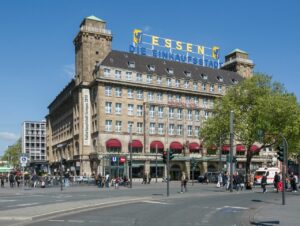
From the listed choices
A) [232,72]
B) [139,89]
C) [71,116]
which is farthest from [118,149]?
[232,72]

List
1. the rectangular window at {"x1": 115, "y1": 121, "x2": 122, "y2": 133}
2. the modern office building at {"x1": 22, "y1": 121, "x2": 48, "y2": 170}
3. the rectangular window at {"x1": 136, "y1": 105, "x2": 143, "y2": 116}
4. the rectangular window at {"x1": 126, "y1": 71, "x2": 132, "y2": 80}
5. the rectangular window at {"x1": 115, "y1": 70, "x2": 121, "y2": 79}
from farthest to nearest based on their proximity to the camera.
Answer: the modern office building at {"x1": 22, "y1": 121, "x2": 48, "y2": 170}, the rectangular window at {"x1": 136, "y1": 105, "x2": 143, "y2": 116}, the rectangular window at {"x1": 126, "y1": 71, "x2": 132, "y2": 80}, the rectangular window at {"x1": 115, "y1": 70, "x2": 121, "y2": 79}, the rectangular window at {"x1": 115, "y1": 121, "x2": 122, "y2": 133}

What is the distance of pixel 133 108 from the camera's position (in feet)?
268

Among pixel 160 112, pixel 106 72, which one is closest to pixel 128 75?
pixel 106 72

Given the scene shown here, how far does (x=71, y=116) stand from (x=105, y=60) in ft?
65.2

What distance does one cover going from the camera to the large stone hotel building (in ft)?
258

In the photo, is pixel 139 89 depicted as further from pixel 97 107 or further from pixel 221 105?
pixel 221 105

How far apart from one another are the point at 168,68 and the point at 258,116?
32159 millimetres

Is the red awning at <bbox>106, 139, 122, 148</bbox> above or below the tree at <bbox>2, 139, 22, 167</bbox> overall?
above

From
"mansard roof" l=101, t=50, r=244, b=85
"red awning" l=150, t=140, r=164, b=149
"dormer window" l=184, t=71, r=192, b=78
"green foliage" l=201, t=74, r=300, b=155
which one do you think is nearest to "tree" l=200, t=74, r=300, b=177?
"green foliage" l=201, t=74, r=300, b=155

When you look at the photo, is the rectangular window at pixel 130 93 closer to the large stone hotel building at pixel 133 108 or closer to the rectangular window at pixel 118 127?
the large stone hotel building at pixel 133 108

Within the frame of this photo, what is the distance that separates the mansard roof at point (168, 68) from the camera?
82750 mm

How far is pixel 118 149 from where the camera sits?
259 ft

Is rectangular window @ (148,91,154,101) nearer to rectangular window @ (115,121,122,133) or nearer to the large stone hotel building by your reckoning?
the large stone hotel building

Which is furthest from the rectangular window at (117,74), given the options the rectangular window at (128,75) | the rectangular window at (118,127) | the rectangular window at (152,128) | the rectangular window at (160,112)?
the rectangular window at (152,128)
